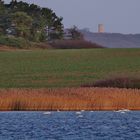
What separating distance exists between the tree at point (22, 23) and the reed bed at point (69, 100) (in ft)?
190

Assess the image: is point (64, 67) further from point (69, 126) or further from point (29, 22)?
point (29, 22)

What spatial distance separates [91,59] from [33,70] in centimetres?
895

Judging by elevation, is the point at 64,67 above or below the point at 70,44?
below

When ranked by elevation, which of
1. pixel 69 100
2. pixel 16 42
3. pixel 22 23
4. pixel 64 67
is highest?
pixel 22 23

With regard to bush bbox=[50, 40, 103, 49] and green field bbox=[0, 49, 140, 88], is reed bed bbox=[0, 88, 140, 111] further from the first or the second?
bush bbox=[50, 40, 103, 49]

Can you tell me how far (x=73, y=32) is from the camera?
370ft

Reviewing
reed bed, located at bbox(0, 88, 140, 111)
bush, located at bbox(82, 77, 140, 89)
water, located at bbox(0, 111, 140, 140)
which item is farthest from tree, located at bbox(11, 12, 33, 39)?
water, located at bbox(0, 111, 140, 140)

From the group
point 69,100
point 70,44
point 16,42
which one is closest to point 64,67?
point 69,100

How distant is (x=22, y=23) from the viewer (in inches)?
3949

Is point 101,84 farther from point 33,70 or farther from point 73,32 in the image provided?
point 73,32

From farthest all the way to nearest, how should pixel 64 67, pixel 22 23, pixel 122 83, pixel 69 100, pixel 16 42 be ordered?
pixel 22 23
pixel 16 42
pixel 64 67
pixel 122 83
pixel 69 100

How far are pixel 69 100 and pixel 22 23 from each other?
195ft

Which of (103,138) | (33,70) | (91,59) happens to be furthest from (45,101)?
(91,59)

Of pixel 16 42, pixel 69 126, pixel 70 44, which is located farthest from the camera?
pixel 70 44
